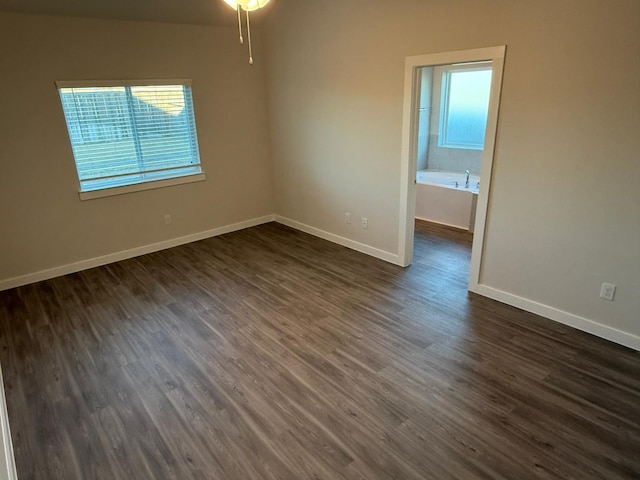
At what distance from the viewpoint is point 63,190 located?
4.05 meters

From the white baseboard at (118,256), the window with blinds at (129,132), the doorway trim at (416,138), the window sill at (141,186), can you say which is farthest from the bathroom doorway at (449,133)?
the window with blinds at (129,132)

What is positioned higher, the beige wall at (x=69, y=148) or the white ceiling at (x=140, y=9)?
the white ceiling at (x=140, y=9)

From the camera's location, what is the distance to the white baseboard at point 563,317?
2762 mm

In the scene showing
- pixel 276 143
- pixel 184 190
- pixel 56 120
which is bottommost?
pixel 184 190

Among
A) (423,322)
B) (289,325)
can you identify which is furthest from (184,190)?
(423,322)

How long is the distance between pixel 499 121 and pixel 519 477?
2.41 meters

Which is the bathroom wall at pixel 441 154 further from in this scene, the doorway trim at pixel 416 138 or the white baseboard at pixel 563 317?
the white baseboard at pixel 563 317

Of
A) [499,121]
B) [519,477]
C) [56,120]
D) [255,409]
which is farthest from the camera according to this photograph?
[56,120]

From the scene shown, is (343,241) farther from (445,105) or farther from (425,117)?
(445,105)

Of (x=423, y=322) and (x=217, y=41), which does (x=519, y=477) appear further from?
(x=217, y=41)

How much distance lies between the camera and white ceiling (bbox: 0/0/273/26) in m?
3.46

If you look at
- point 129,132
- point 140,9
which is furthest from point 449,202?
point 140,9

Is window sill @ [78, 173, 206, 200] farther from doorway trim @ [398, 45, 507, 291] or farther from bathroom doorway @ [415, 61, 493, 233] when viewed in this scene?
bathroom doorway @ [415, 61, 493, 233]

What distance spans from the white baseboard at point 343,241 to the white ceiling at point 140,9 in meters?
2.60
